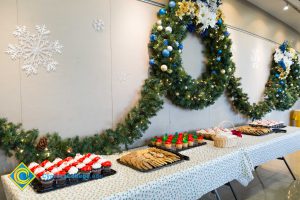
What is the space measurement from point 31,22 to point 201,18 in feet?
7.05

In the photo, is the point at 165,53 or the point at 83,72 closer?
the point at 83,72

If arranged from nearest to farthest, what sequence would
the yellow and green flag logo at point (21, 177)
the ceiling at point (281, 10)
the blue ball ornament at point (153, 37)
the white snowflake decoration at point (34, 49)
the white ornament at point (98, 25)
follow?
1. the yellow and green flag logo at point (21, 177)
2. the white snowflake decoration at point (34, 49)
3. the white ornament at point (98, 25)
4. the blue ball ornament at point (153, 37)
5. the ceiling at point (281, 10)

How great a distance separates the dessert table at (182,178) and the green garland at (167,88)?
0.87ft

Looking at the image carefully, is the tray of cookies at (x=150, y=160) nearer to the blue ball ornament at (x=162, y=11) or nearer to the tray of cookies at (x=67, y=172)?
the tray of cookies at (x=67, y=172)

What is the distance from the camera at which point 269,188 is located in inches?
125

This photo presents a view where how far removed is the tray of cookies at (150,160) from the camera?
1.92 meters

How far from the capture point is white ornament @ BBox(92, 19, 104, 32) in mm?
2507

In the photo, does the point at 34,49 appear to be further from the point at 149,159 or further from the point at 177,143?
the point at 177,143

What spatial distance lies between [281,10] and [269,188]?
12.7ft

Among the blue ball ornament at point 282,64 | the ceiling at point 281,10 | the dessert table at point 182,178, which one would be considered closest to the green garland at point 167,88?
the dessert table at point 182,178

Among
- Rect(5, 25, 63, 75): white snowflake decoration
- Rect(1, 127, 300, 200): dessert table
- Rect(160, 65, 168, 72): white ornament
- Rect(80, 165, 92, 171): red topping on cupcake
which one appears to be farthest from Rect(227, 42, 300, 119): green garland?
Rect(80, 165, 92, 171): red topping on cupcake

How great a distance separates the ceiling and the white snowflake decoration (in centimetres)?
403

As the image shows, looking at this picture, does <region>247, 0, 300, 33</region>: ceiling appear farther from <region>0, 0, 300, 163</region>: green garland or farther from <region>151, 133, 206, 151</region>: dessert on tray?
<region>151, 133, 206, 151</region>: dessert on tray

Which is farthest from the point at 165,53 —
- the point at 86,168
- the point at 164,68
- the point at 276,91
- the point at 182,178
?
the point at 276,91
